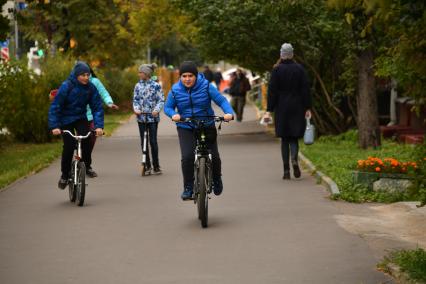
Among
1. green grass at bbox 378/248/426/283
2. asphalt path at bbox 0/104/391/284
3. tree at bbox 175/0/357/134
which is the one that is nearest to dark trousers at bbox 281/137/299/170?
asphalt path at bbox 0/104/391/284

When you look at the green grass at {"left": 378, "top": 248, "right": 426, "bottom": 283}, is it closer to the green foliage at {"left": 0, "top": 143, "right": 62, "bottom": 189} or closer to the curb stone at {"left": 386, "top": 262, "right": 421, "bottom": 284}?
the curb stone at {"left": 386, "top": 262, "right": 421, "bottom": 284}

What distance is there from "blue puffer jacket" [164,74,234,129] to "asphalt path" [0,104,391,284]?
1116mm

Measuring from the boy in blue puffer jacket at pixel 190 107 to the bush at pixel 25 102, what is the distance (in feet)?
36.0

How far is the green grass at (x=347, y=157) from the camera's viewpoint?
12.6 meters

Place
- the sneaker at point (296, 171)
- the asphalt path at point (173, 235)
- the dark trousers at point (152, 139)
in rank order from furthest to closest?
the dark trousers at point (152, 139)
the sneaker at point (296, 171)
the asphalt path at point (173, 235)

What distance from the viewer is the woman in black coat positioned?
49.2 ft

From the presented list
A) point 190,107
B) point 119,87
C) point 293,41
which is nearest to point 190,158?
point 190,107

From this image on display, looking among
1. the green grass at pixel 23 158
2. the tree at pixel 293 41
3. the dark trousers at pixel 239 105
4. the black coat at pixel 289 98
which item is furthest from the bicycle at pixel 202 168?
the dark trousers at pixel 239 105

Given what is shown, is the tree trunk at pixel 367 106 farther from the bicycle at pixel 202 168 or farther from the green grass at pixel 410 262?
the green grass at pixel 410 262

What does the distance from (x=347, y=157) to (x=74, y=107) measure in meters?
6.24

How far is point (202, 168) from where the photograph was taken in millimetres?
10688

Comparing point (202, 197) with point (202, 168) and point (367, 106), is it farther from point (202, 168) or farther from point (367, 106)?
point (367, 106)

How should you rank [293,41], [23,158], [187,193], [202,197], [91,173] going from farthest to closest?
1. [293,41]
2. [23,158]
3. [91,173]
4. [187,193]
5. [202,197]

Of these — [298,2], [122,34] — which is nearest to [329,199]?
[298,2]
